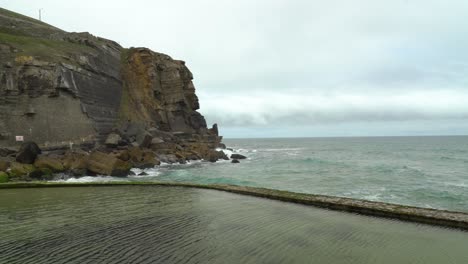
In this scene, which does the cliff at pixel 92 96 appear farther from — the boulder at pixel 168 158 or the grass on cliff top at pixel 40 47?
the boulder at pixel 168 158

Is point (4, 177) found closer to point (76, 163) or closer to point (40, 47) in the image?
point (76, 163)

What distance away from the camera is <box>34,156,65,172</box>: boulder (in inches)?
1294

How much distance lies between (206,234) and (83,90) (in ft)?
147

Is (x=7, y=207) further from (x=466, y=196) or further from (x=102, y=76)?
(x=102, y=76)

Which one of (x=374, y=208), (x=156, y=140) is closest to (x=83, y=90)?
(x=156, y=140)

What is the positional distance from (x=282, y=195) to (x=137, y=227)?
26.7 feet

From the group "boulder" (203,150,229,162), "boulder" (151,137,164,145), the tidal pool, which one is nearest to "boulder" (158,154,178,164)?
"boulder" (151,137,164,145)

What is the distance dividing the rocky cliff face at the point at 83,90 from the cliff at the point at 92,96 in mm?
96

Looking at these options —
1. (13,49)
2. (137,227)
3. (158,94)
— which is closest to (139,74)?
(158,94)

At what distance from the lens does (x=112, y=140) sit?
49.2 meters

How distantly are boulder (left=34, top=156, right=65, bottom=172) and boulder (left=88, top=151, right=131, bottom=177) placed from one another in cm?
281

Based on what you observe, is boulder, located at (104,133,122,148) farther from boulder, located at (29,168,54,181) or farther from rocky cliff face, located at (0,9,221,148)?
boulder, located at (29,168,54,181)

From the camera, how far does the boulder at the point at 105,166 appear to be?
113 ft

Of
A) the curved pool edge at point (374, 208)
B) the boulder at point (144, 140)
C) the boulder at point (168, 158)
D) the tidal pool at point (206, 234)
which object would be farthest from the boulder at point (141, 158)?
the tidal pool at point (206, 234)
